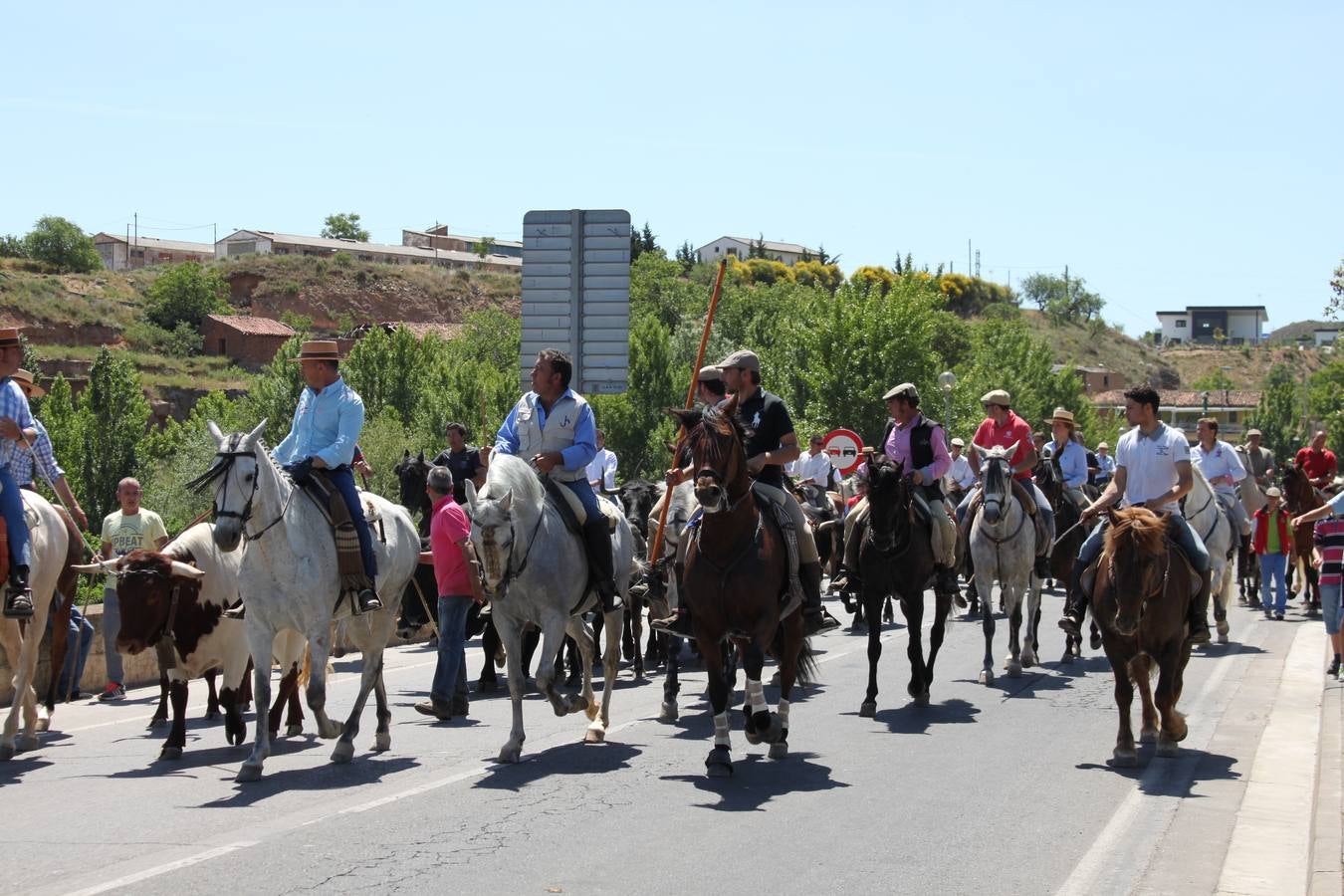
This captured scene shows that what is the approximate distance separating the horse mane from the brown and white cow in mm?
6607

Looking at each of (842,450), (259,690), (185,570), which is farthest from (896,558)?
(842,450)

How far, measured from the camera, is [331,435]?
38.9ft

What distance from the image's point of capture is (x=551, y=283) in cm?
2302

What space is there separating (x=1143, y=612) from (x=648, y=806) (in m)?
4.17

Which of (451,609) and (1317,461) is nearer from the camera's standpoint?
(451,609)

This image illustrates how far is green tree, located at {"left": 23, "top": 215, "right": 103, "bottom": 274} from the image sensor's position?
149750 mm

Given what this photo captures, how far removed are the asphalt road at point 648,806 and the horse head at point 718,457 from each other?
1.97 meters

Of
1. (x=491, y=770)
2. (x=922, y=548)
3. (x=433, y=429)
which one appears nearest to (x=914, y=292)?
(x=433, y=429)

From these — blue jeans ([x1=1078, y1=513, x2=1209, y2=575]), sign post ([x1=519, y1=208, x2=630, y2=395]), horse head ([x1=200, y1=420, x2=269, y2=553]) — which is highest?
sign post ([x1=519, y1=208, x2=630, y2=395])

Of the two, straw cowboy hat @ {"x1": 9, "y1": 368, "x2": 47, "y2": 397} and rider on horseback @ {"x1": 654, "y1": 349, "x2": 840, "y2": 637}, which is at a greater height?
straw cowboy hat @ {"x1": 9, "y1": 368, "x2": 47, "y2": 397}

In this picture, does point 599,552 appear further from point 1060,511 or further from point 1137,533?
point 1060,511

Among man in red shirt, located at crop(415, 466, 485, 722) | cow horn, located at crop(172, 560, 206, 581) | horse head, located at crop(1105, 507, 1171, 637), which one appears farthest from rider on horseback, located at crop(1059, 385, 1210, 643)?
cow horn, located at crop(172, 560, 206, 581)

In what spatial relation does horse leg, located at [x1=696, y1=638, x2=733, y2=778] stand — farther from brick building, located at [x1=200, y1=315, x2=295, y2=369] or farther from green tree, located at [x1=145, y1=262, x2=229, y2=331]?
green tree, located at [x1=145, y1=262, x2=229, y2=331]

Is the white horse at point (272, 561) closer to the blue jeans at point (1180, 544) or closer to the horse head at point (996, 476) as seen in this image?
the blue jeans at point (1180, 544)
